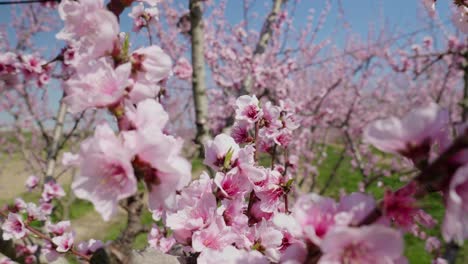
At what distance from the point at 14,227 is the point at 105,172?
61.2 inches

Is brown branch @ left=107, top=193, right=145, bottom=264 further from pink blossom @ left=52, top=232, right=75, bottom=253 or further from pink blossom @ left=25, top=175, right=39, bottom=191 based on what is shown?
pink blossom @ left=25, top=175, right=39, bottom=191

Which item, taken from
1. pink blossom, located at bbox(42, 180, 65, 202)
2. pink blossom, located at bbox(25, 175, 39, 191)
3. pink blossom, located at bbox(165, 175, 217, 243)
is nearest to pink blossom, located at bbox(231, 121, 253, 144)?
pink blossom, located at bbox(165, 175, 217, 243)

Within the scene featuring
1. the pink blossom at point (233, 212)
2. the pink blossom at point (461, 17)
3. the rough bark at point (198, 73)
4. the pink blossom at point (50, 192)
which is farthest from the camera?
the pink blossom at point (50, 192)

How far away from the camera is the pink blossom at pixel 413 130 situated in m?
0.65

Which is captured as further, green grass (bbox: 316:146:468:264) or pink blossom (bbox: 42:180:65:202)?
pink blossom (bbox: 42:180:65:202)

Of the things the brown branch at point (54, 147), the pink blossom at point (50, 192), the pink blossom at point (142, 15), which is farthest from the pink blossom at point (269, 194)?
the brown branch at point (54, 147)

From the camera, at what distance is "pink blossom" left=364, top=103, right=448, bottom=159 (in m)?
0.65

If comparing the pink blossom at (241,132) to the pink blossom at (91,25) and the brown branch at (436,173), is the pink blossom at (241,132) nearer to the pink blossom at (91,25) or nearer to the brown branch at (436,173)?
the pink blossom at (91,25)

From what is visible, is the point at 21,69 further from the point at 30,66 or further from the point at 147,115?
the point at 147,115

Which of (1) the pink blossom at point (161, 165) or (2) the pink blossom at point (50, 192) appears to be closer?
(1) the pink blossom at point (161, 165)

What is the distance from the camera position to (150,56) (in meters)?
0.88

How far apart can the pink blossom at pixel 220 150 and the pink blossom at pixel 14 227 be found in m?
1.24

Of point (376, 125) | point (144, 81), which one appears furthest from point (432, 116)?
point (144, 81)

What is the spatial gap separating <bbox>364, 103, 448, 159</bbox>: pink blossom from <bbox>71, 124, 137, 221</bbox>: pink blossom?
0.48 metres
